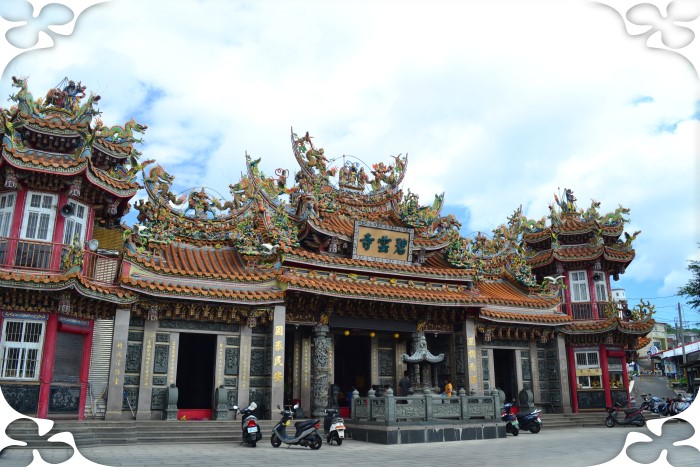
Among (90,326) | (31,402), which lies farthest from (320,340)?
(31,402)

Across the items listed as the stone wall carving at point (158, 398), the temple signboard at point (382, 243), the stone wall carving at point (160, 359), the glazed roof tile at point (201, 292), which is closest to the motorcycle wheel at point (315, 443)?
the glazed roof tile at point (201, 292)

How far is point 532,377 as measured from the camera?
20688 mm

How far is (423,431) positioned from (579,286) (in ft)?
40.9

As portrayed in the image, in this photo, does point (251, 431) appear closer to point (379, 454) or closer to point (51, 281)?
point (379, 454)

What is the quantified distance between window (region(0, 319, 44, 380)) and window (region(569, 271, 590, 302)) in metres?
19.4

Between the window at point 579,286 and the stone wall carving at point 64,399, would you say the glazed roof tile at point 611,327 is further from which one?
the stone wall carving at point 64,399

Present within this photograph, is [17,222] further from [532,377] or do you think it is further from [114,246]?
[532,377]

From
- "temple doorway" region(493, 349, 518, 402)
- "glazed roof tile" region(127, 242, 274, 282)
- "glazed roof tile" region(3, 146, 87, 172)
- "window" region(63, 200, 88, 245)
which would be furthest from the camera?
"temple doorway" region(493, 349, 518, 402)

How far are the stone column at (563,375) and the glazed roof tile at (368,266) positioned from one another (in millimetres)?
5105

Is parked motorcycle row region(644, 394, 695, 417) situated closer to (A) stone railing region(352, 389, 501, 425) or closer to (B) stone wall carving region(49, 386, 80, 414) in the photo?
(A) stone railing region(352, 389, 501, 425)

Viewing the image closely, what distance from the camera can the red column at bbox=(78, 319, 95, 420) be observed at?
13.4 meters

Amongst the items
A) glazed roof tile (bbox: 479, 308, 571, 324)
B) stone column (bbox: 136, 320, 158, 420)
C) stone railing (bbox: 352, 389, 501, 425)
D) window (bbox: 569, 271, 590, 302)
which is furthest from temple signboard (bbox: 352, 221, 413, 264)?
window (bbox: 569, 271, 590, 302)

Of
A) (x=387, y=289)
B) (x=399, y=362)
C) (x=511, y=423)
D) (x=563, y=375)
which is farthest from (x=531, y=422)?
(x=387, y=289)

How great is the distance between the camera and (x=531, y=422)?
16906 millimetres
